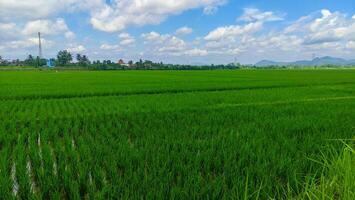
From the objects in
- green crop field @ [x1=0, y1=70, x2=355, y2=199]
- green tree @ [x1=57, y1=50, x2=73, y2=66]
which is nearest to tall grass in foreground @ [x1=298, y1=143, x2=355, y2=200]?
green crop field @ [x1=0, y1=70, x2=355, y2=199]

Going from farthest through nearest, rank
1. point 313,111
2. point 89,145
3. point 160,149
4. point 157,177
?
point 313,111 → point 89,145 → point 160,149 → point 157,177

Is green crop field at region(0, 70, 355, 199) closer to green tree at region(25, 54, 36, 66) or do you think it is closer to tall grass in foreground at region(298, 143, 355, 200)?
tall grass in foreground at region(298, 143, 355, 200)

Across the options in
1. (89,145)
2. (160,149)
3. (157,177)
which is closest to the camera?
(157,177)

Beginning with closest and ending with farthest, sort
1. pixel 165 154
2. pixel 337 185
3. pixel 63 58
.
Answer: pixel 337 185, pixel 165 154, pixel 63 58

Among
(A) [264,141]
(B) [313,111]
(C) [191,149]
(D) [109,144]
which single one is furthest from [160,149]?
(B) [313,111]

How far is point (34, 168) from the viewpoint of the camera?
14.6ft

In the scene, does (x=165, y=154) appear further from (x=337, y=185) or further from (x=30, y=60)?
(x=30, y=60)

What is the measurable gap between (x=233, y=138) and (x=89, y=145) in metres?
2.61

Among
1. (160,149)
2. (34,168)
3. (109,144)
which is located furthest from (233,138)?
(34,168)

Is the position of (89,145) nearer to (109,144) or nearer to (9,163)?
(109,144)

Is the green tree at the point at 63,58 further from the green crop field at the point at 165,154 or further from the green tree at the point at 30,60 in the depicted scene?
the green crop field at the point at 165,154

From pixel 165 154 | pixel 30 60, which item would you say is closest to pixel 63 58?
pixel 30 60

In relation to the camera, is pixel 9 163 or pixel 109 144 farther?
pixel 109 144

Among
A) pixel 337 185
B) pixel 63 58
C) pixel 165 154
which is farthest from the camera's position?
pixel 63 58
